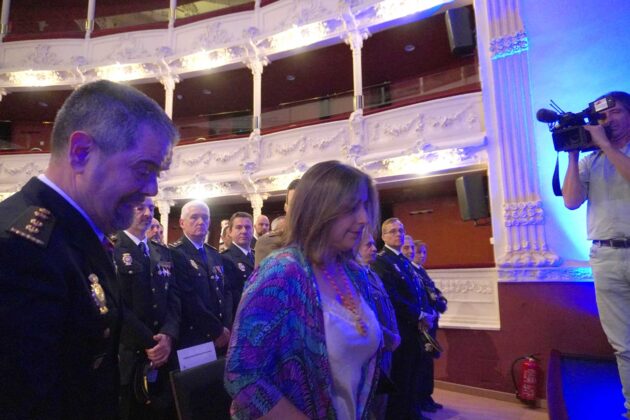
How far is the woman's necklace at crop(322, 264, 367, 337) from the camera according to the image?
3.64 feet

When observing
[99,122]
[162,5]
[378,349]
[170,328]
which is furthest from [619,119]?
[162,5]

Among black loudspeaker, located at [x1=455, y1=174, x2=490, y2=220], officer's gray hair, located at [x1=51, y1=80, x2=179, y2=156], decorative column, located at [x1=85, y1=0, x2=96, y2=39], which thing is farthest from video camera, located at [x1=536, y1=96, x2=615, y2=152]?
decorative column, located at [x1=85, y1=0, x2=96, y2=39]

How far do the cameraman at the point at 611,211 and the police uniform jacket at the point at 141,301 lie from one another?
98.2 inches

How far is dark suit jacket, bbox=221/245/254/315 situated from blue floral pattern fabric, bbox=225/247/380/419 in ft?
9.09

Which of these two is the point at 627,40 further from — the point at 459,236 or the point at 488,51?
the point at 459,236

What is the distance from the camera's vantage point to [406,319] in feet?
11.4

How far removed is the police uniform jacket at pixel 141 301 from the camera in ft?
7.29

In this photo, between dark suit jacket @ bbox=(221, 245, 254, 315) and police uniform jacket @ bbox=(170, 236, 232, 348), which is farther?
dark suit jacket @ bbox=(221, 245, 254, 315)

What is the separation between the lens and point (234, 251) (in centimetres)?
392

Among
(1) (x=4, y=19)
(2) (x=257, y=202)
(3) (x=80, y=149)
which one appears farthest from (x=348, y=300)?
Answer: (1) (x=4, y=19)

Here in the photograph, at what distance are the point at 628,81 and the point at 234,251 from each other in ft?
14.9

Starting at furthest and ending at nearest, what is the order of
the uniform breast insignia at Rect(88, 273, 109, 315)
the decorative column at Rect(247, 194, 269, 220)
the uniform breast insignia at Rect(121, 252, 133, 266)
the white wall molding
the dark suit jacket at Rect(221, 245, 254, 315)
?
the decorative column at Rect(247, 194, 269, 220) → the white wall molding → the dark suit jacket at Rect(221, 245, 254, 315) → the uniform breast insignia at Rect(121, 252, 133, 266) → the uniform breast insignia at Rect(88, 273, 109, 315)

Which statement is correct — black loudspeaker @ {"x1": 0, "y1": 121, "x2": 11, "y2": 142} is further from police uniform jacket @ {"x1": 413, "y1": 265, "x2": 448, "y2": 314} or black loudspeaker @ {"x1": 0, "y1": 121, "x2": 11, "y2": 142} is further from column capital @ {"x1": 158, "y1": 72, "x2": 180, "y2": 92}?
police uniform jacket @ {"x1": 413, "y1": 265, "x2": 448, "y2": 314}

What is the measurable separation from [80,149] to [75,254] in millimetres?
209
